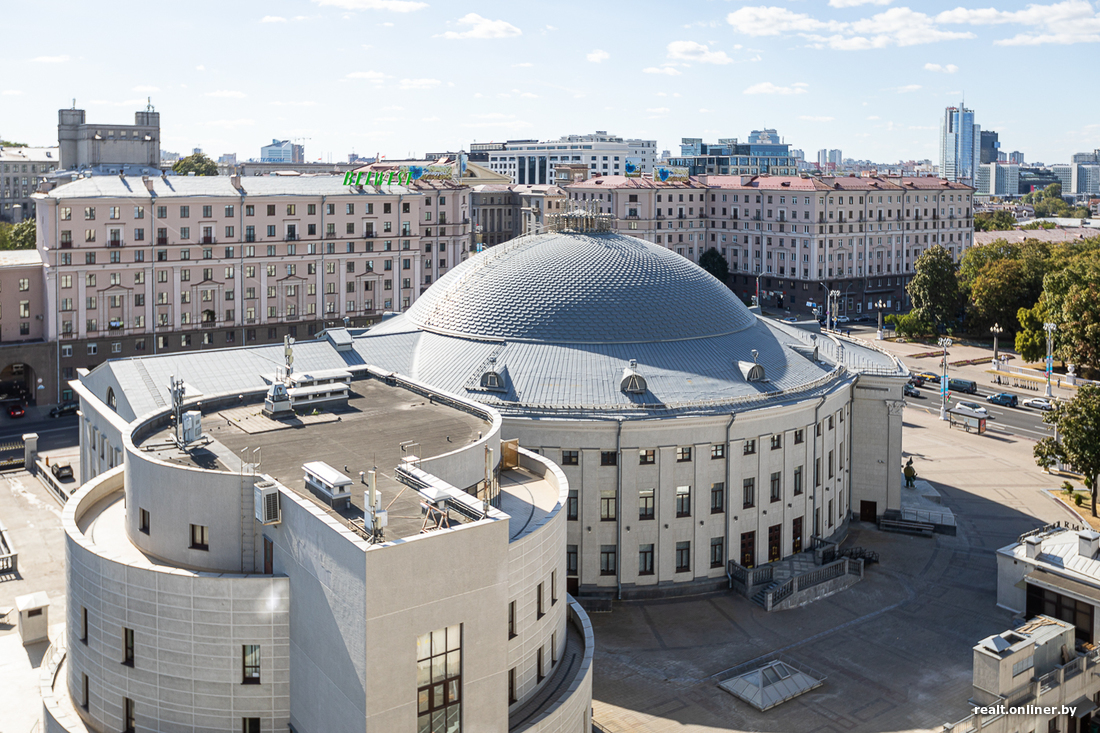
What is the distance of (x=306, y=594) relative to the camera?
3447cm

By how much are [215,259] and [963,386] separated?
90.0 metres

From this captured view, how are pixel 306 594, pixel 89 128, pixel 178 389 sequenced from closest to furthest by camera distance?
pixel 306 594 → pixel 178 389 → pixel 89 128

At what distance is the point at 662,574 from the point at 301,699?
3097cm

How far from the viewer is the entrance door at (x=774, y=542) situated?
65.4 metres

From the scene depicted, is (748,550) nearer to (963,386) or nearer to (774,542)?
(774,542)

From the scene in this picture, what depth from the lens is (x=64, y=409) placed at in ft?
350

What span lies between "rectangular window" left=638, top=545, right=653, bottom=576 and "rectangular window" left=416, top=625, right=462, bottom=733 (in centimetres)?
2894

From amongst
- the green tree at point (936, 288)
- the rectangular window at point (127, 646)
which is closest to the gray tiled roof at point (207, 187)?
the green tree at point (936, 288)

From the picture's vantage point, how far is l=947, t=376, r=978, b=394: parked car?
12012 centimetres

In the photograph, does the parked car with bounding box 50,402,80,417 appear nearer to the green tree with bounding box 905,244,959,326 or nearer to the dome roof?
the dome roof

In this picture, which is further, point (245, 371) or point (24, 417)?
point (24, 417)

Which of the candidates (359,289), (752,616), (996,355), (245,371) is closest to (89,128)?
(359,289)

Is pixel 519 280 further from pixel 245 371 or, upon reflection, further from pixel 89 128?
pixel 89 128

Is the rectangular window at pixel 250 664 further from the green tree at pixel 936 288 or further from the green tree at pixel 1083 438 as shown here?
the green tree at pixel 936 288
